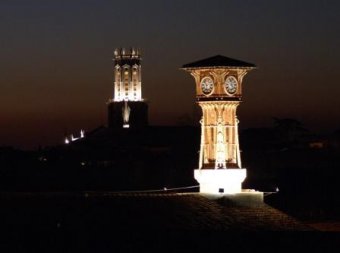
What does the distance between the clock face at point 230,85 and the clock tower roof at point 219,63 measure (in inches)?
9.2

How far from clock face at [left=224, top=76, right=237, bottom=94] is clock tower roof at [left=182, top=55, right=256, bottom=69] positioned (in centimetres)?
23

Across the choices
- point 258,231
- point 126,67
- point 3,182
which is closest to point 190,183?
point 3,182

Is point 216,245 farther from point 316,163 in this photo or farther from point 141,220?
point 316,163

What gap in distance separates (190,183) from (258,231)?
21.6 metres

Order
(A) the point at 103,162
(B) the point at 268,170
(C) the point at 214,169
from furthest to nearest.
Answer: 1. (A) the point at 103,162
2. (B) the point at 268,170
3. (C) the point at 214,169

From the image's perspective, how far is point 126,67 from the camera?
7156 cm

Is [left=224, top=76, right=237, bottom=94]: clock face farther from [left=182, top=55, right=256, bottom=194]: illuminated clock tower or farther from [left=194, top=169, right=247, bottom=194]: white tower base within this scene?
[left=194, top=169, right=247, bottom=194]: white tower base

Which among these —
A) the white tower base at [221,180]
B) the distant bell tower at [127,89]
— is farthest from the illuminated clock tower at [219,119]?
the distant bell tower at [127,89]

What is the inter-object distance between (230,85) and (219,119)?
612 mm

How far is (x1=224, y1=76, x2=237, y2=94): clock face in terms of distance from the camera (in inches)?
964

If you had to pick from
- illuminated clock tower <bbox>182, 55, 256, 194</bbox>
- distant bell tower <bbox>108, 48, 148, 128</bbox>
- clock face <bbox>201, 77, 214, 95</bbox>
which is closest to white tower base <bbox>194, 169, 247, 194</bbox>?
illuminated clock tower <bbox>182, 55, 256, 194</bbox>

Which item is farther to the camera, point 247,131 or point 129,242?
point 247,131

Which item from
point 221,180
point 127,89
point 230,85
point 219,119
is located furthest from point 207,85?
point 127,89

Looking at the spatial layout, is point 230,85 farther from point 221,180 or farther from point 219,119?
point 221,180
